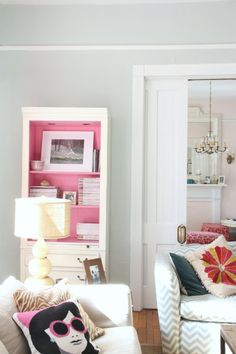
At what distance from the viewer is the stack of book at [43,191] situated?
338cm

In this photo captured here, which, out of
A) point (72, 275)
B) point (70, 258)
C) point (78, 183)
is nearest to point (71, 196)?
point (78, 183)

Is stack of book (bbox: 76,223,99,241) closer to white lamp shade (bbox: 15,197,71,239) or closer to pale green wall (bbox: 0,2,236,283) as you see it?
pale green wall (bbox: 0,2,236,283)

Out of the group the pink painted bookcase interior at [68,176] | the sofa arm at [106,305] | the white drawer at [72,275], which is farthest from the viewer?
the pink painted bookcase interior at [68,176]

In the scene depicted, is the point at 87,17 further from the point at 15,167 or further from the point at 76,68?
the point at 15,167

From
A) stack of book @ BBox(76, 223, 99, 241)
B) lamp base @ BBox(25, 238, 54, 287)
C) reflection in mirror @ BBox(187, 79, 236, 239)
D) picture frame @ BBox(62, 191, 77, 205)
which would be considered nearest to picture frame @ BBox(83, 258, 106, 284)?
lamp base @ BBox(25, 238, 54, 287)

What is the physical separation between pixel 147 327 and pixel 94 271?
2.93 ft

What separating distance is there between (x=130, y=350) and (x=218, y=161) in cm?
545

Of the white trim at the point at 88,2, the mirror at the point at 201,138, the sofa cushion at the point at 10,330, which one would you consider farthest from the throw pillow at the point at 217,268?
the mirror at the point at 201,138

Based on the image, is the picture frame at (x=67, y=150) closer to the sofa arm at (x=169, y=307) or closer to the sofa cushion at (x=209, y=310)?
the sofa arm at (x=169, y=307)

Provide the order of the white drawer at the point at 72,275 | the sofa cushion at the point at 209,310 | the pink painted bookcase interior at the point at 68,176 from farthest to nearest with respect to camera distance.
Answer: the pink painted bookcase interior at the point at 68,176
the white drawer at the point at 72,275
the sofa cushion at the point at 209,310

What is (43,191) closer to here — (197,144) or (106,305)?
(106,305)

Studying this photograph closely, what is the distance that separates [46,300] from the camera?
200cm

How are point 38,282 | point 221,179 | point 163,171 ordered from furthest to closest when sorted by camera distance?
point 221,179 → point 163,171 → point 38,282

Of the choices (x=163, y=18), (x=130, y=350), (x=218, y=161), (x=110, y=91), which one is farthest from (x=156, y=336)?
(x=218, y=161)
